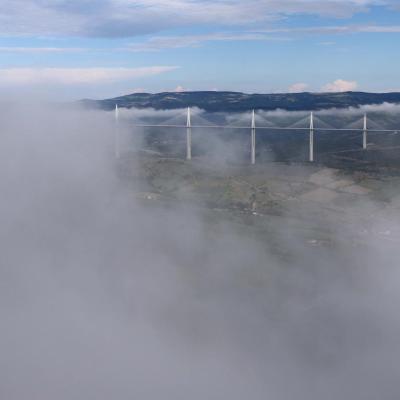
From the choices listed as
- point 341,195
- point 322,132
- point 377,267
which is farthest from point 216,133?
point 377,267

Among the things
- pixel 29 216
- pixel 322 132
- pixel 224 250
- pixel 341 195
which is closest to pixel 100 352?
pixel 29 216

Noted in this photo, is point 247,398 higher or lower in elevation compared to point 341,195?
lower

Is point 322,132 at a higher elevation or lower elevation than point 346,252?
higher

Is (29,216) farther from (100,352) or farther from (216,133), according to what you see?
(216,133)

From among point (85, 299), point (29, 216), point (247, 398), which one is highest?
point (29, 216)

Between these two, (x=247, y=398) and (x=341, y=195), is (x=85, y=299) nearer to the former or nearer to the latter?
(x=247, y=398)

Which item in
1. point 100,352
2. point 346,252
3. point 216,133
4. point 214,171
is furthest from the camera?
point 216,133

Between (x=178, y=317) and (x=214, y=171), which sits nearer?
(x=178, y=317)

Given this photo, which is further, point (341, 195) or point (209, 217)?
point (341, 195)

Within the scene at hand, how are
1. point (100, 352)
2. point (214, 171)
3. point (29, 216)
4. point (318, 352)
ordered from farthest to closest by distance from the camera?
point (214, 171) → point (29, 216) → point (318, 352) → point (100, 352)
